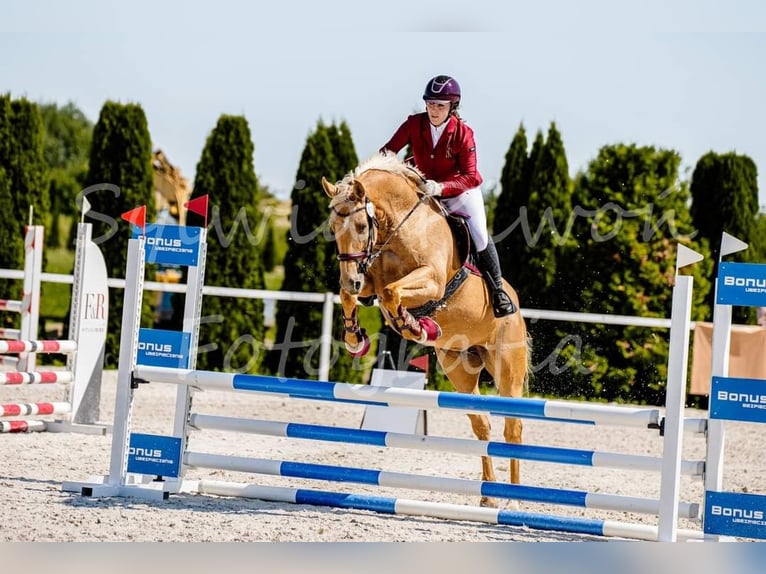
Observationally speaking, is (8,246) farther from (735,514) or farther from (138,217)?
(735,514)

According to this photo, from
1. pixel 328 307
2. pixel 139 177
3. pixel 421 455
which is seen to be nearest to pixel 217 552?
pixel 421 455

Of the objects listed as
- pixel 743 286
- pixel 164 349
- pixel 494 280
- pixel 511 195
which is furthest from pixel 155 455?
pixel 511 195

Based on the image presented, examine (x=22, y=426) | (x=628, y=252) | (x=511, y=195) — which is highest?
(x=511, y=195)

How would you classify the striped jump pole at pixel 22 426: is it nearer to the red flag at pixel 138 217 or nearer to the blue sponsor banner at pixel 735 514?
the red flag at pixel 138 217

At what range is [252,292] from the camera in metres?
10.4

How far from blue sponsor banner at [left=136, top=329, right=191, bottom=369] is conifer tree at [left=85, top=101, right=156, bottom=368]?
697 centimetres

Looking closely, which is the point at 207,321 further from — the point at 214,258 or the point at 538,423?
the point at 538,423

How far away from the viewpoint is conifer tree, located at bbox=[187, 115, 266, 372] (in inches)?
454

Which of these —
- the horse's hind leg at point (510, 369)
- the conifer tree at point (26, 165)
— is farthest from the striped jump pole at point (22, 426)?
the conifer tree at point (26, 165)

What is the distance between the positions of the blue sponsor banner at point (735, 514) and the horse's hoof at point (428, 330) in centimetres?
136

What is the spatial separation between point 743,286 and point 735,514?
94cm

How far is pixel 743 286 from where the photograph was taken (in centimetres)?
407

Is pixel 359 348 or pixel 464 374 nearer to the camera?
pixel 359 348

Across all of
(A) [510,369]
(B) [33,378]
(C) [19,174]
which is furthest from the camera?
(C) [19,174]
